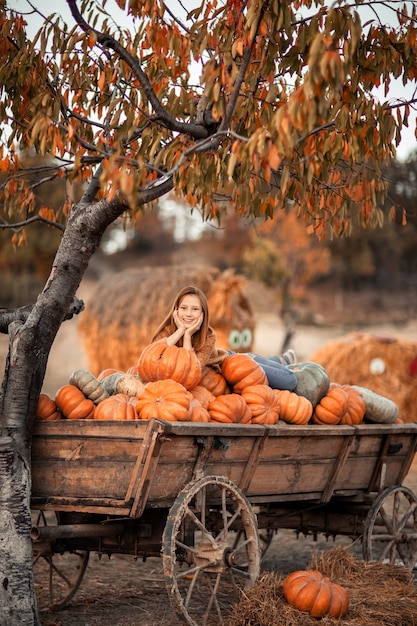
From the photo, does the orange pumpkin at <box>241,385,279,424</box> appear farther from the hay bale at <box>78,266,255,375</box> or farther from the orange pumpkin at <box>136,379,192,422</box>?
the hay bale at <box>78,266,255,375</box>

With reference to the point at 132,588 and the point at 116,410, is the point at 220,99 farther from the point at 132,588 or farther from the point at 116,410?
the point at 132,588

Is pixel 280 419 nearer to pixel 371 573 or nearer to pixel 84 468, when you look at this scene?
pixel 371 573

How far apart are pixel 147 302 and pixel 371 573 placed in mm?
9837

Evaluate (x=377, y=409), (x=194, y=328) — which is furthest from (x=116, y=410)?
(x=377, y=409)

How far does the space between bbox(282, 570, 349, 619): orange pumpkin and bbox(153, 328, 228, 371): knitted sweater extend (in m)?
1.48

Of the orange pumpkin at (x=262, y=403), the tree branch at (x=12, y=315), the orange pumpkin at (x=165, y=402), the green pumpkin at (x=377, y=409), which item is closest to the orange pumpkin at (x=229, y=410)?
the orange pumpkin at (x=262, y=403)

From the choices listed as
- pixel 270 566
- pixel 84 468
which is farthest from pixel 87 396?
pixel 270 566

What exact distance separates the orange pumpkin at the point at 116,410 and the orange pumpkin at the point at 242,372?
854 millimetres

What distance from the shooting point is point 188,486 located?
14.4 feet

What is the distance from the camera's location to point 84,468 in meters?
4.38

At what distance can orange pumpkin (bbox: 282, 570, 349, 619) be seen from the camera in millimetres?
4680

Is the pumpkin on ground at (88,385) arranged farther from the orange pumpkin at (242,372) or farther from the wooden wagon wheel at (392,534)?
the wooden wagon wheel at (392,534)

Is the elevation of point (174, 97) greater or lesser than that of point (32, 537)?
greater

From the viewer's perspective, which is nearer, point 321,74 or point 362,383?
point 321,74
